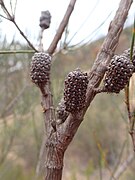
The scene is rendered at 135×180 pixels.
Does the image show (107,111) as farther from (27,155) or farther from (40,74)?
(40,74)

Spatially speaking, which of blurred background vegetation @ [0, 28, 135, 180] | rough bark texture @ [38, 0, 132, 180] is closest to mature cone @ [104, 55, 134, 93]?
rough bark texture @ [38, 0, 132, 180]

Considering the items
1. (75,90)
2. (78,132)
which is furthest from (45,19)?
(78,132)

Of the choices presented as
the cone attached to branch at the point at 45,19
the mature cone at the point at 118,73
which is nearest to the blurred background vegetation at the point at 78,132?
the cone attached to branch at the point at 45,19

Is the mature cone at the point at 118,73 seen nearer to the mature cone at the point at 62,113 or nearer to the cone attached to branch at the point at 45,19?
the mature cone at the point at 62,113

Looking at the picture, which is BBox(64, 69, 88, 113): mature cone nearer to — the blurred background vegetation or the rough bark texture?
the rough bark texture

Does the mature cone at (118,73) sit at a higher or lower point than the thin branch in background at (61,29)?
lower

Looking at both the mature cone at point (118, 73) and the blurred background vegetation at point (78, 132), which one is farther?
the blurred background vegetation at point (78, 132)

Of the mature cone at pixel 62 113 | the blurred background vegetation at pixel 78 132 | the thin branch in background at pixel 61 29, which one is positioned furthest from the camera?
the blurred background vegetation at pixel 78 132
